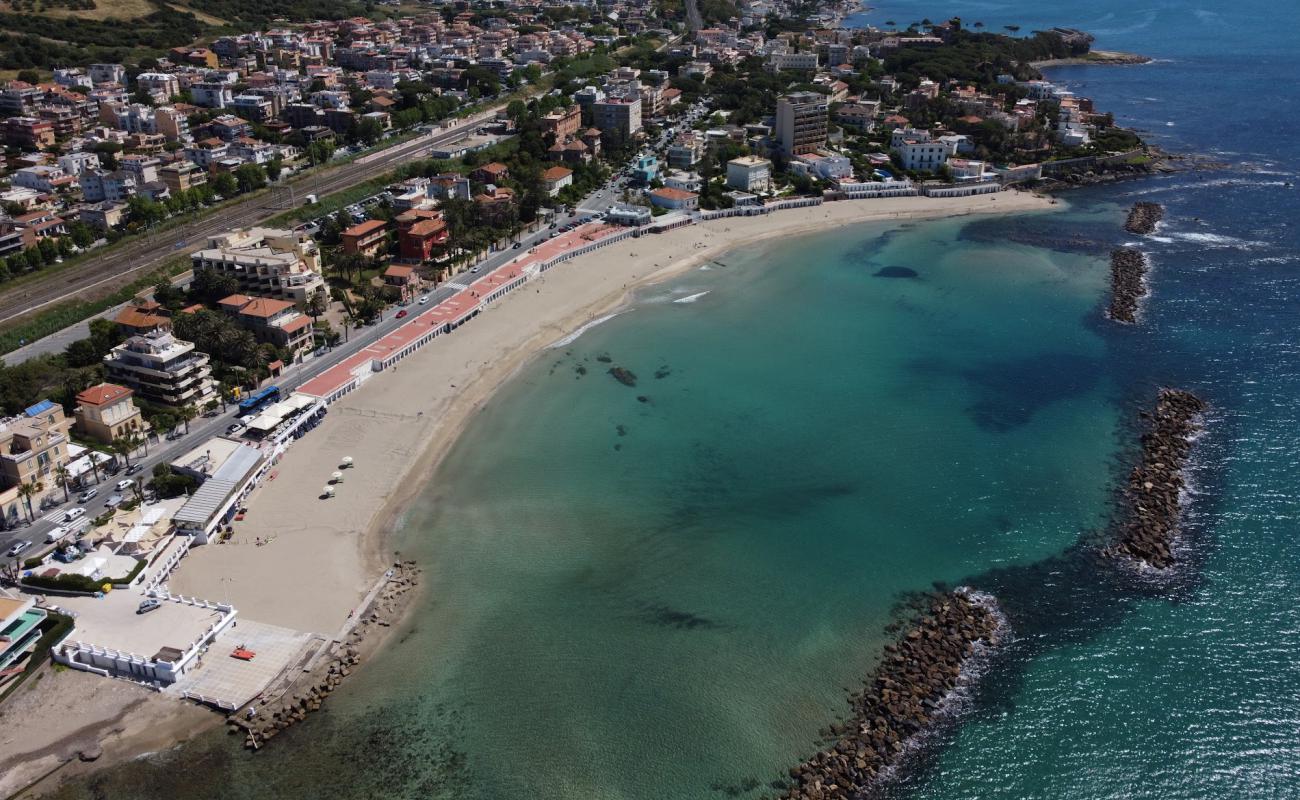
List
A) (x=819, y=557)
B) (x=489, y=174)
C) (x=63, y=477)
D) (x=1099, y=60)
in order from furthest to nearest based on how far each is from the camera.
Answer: (x=1099, y=60)
(x=489, y=174)
(x=63, y=477)
(x=819, y=557)

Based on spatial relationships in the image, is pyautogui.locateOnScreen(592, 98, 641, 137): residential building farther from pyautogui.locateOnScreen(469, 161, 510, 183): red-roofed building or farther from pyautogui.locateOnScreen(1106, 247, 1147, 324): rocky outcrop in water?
pyautogui.locateOnScreen(1106, 247, 1147, 324): rocky outcrop in water

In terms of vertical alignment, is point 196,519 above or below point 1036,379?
above

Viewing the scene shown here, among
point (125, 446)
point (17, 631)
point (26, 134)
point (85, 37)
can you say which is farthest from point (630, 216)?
point (85, 37)

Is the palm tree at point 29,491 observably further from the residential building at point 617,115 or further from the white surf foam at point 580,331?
the residential building at point 617,115

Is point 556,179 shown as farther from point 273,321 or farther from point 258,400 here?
point 258,400

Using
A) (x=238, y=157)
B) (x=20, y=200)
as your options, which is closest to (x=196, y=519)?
(x=20, y=200)

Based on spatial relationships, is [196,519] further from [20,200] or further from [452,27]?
[452,27]

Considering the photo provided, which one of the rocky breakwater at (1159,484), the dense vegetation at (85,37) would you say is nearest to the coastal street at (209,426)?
the rocky breakwater at (1159,484)
